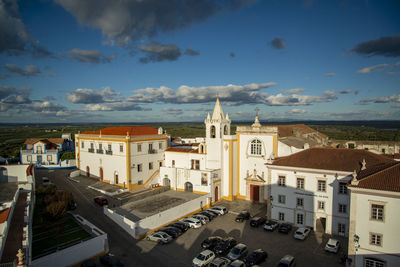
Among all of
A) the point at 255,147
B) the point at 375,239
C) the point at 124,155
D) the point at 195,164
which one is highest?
the point at 255,147

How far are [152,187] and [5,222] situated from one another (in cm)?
2250

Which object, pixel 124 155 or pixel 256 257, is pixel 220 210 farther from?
pixel 124 155

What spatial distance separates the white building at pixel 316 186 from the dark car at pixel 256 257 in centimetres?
767

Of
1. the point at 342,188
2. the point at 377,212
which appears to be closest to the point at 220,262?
the point at 377,212

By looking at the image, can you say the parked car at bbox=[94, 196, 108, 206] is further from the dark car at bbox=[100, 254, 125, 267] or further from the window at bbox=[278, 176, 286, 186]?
the window at bbox=[278, 176, 286, 186]

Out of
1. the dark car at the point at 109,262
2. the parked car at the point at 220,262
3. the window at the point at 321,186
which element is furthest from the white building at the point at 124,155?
the window at the point at 321,186

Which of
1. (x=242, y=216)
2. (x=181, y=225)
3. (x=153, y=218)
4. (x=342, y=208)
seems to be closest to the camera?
(x=342, y=208)

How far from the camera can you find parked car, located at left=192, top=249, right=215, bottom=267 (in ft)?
62.1

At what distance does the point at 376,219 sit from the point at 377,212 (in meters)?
0.48

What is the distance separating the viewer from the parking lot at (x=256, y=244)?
2016 cm

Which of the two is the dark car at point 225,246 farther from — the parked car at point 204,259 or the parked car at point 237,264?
the parked car at point 237,264

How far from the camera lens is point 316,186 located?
81.5ft

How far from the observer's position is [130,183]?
36.3 meters

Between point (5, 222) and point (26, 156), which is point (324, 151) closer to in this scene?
point (5, 222)
